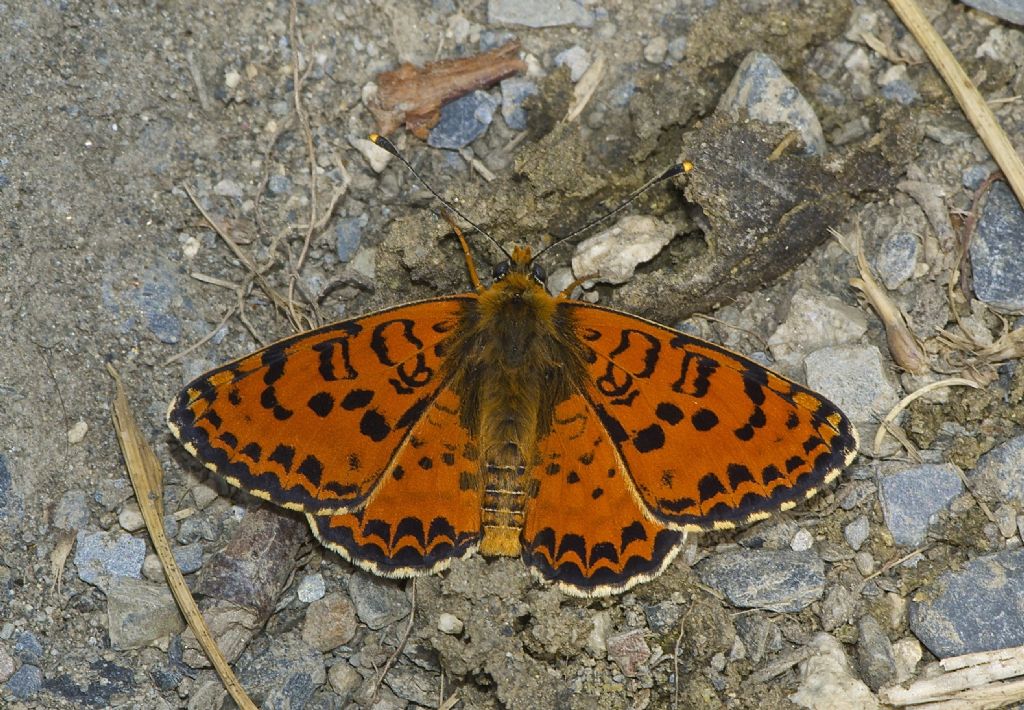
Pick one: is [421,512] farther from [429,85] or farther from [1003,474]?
[1003,474]

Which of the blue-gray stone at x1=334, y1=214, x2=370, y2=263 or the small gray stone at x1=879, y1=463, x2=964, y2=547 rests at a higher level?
the small gray stone at x1=879, y1=463, x2=964, y2=547

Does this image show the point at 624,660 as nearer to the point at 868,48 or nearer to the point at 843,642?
the point at 843,642

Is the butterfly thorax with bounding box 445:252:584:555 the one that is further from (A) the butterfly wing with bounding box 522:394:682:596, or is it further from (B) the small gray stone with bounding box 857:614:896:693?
(B) the small gray stone with bounding box 857:614:896:693

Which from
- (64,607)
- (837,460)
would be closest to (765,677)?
(837,460)

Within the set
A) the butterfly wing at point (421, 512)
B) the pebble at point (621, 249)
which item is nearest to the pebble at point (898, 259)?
the pebble at point (621, 249)

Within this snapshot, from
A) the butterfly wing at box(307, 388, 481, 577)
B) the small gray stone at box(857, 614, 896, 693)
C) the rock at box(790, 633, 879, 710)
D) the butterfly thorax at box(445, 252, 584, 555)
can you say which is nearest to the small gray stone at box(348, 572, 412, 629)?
the butterfly wing at box(307, 388, 481, 577)

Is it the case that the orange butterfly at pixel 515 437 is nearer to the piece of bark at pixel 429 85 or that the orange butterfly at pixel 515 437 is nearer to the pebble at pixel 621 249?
the pebble at pixel 621 249

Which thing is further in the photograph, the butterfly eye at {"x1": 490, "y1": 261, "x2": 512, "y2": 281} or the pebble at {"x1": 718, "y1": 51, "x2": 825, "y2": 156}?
the pebble at {"x1": 718, "y1": 51, "x2": 825, "y2": 156}
